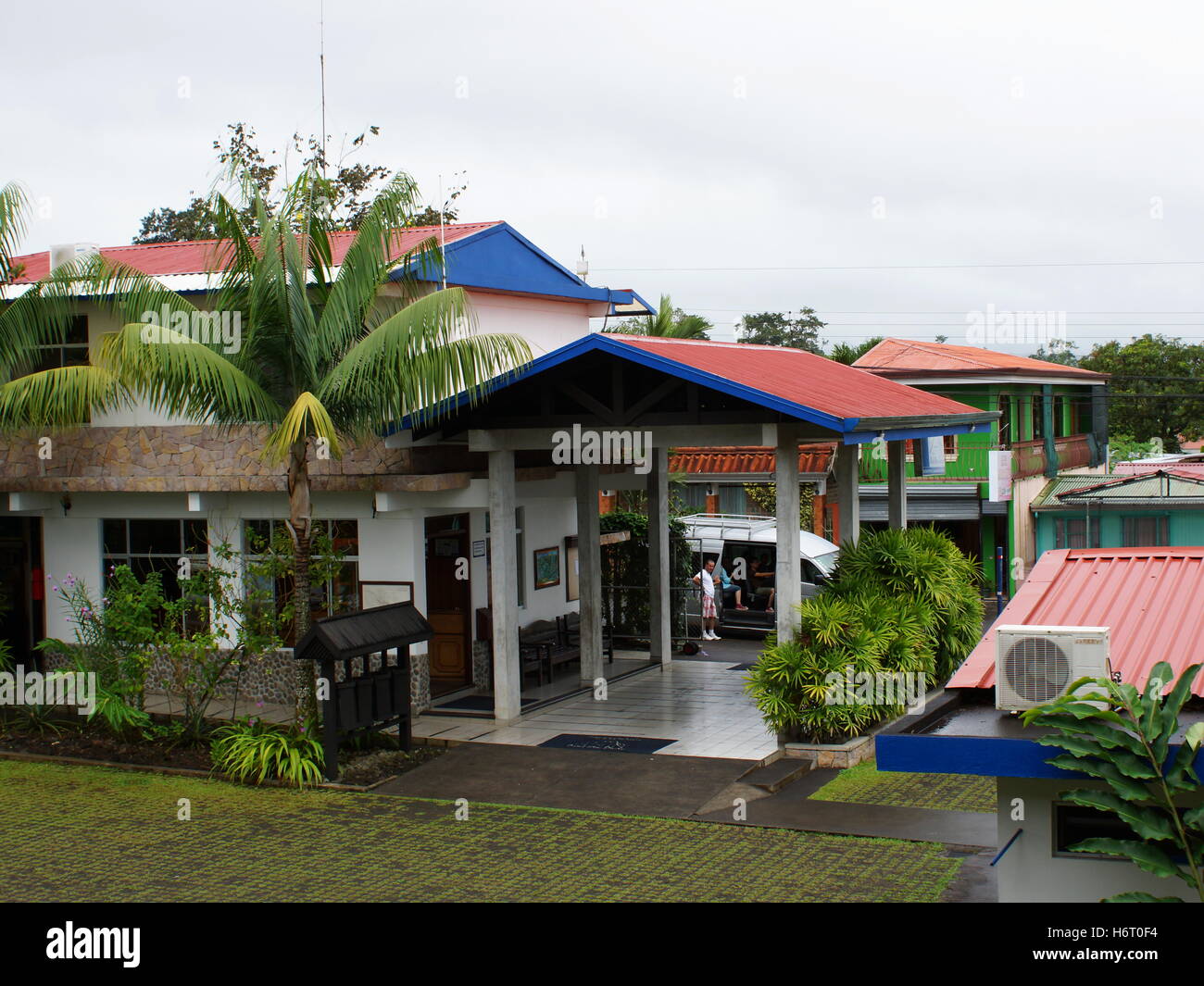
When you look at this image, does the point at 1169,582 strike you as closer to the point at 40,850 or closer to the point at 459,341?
the point at 459,341

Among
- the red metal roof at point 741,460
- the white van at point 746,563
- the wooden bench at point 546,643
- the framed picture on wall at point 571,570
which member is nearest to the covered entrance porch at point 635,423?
the wooden bench at point 546,643

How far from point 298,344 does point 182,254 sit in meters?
5.89

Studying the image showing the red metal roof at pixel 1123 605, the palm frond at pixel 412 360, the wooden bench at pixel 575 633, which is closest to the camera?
the red metal roof at pixel 1123 605

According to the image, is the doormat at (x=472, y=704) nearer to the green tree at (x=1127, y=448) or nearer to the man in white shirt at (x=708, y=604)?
the man in white shirt at (x=708, y=604)

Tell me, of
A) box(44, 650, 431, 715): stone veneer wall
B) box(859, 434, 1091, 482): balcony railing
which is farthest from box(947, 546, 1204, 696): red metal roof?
box(859, 434, 1091, 482): balcony railing

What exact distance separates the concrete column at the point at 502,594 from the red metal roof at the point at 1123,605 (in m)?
6.91

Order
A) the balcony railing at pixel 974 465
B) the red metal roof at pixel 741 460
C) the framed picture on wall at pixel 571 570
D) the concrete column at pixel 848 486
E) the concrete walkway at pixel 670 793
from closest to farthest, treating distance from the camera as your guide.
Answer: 1. the concrete walkway at pixel 670 793
2. the concrete column at pixel 848 486
3. the framed picture on wall at pixel 571 570
4. the red metal roof at pixel 741 460
5. the balcony railing at pixel 974 465

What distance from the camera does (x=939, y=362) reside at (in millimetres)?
30672

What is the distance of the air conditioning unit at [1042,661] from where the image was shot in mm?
6480

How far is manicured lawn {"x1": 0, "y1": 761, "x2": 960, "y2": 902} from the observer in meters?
9.59

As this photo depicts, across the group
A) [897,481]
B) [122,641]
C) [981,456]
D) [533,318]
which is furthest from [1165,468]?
[122,641]

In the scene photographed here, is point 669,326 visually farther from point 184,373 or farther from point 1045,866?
point 1045,866

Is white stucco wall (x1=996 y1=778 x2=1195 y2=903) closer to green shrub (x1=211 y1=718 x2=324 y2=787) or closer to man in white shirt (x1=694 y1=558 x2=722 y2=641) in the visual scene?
green shrub (x1=211 y1=718 x2=324 y2=787)

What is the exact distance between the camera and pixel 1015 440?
3092cm
